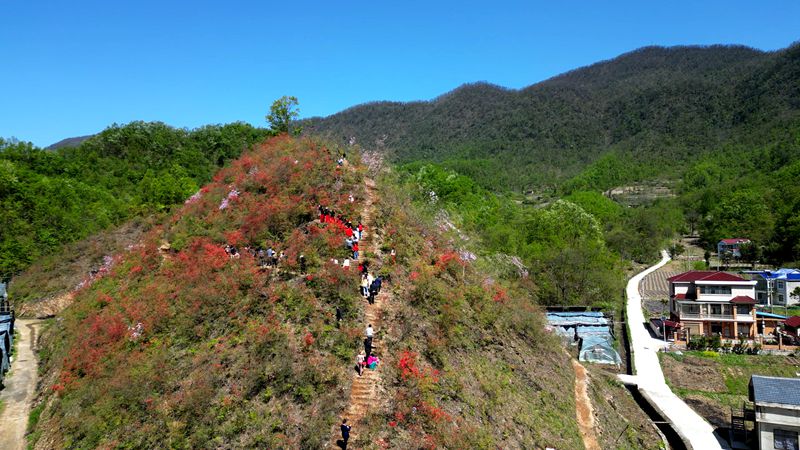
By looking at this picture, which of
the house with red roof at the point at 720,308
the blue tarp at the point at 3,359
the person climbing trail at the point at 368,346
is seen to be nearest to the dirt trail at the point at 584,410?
the person climbing trail at the point at 368,346

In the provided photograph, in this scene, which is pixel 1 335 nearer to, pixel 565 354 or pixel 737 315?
pixel 565 354

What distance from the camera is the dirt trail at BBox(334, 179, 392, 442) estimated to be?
14.3 m

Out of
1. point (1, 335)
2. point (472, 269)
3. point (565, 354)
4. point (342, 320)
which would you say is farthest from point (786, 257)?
point (1, 335)

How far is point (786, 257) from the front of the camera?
68.9 metres

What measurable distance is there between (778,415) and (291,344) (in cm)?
2289

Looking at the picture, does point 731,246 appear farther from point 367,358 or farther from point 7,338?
point 7,338

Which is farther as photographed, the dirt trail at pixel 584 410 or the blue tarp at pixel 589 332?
the blue tarp at pixel 589 332

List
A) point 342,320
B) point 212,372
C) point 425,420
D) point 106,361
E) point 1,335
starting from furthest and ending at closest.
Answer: point 1,335 → point 106,361 → point 342,320 → point 212,372 → point 425,420

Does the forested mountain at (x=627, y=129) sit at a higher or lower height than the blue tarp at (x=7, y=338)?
higher

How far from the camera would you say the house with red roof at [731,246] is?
75.2 metres

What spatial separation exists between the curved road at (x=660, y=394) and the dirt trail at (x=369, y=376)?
16904 millimetres

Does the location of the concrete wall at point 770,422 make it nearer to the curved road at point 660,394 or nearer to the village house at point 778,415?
the village house at point 778,415

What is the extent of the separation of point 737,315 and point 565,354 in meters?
24.4

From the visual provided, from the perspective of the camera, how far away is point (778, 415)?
78.5ft
